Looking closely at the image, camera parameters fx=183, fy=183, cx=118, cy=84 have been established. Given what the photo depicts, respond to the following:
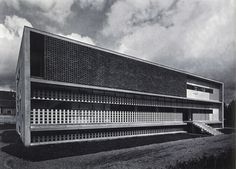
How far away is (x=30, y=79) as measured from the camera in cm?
1391

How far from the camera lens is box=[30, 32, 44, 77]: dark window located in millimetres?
→ 14703

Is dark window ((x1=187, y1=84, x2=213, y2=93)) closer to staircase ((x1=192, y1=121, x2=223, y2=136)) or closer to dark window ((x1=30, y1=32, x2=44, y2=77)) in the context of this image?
staircase ((x1=192, y1=121, x2=223, y2=136))

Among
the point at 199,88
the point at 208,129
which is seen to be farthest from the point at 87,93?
the point at 199,88

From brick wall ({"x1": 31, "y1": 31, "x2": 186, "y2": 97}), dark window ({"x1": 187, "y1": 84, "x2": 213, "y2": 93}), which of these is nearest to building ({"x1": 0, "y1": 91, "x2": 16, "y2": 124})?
brick wall ({"x1": 31, "y1": 31, "x2": 186, "y2": 97})

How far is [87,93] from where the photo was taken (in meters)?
17.7

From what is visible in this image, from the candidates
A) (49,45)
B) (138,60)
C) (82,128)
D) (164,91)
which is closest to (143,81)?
(138,60)

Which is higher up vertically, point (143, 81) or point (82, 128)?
point (143, 81)

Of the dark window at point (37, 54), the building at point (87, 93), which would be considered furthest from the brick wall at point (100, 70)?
the dark window at point (37, 54)

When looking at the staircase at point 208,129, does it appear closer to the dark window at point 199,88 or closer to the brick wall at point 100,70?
the dark window at point 199,88

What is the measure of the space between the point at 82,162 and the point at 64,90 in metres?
7.44

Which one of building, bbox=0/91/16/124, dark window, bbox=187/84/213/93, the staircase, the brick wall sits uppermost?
the brick wall

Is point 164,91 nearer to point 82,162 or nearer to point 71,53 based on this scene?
point 71,53

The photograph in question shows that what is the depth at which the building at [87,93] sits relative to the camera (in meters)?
14.7

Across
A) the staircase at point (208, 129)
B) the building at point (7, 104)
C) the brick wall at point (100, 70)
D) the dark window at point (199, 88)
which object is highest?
the brick wall at point (100, 70)
